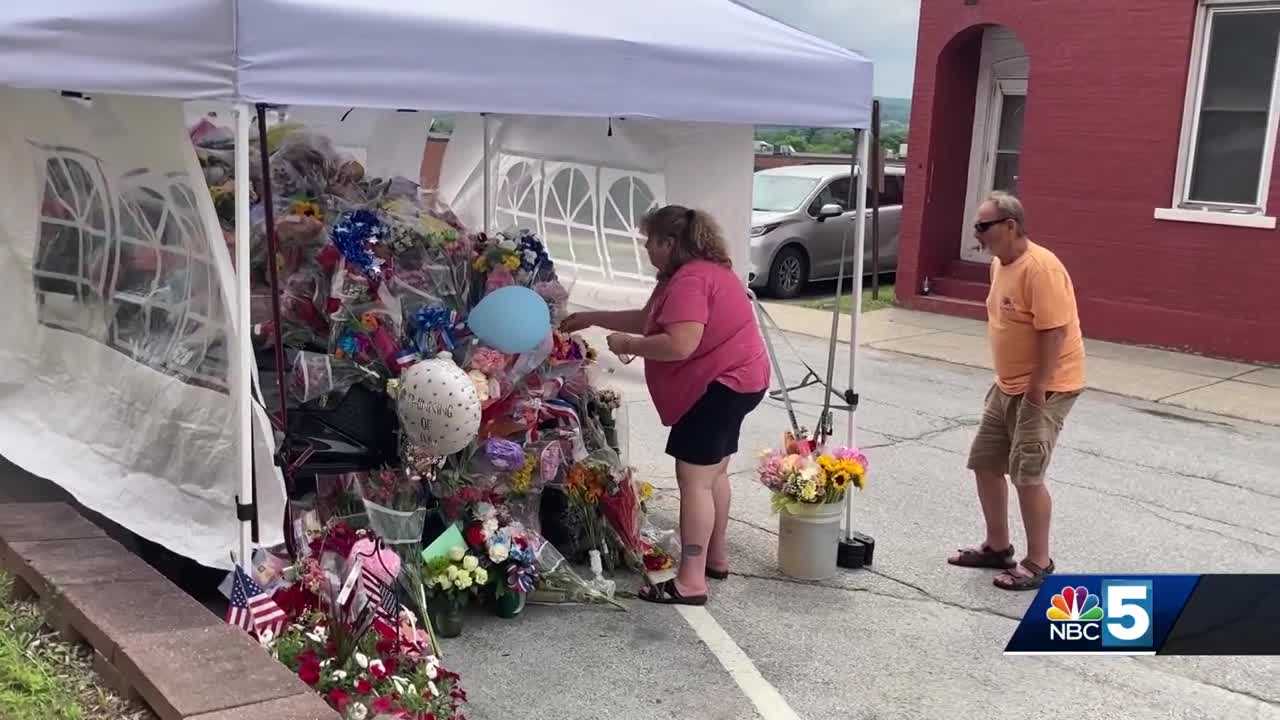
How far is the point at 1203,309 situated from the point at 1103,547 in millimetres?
5701

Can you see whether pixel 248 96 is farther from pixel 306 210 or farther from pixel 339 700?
pixel 339 700

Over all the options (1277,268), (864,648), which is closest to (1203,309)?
(1277,268)

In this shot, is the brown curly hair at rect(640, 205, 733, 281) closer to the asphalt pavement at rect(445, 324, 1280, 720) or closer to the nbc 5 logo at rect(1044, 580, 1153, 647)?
the asphalt pavement at rect(445, 324, 1280, 720)

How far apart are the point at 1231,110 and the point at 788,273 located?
17.2ft

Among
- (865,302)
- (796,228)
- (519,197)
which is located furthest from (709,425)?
(796,228)

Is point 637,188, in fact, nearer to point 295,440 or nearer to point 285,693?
point 295,440

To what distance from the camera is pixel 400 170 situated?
6383mm

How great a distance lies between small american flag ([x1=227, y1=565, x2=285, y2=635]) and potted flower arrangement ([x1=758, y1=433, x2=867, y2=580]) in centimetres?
219

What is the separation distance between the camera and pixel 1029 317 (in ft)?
15.1

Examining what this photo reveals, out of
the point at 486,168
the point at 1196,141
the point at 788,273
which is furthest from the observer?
the point at 788,273

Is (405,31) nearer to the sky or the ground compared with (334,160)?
nearer to the sky

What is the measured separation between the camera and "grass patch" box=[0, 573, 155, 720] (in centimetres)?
287

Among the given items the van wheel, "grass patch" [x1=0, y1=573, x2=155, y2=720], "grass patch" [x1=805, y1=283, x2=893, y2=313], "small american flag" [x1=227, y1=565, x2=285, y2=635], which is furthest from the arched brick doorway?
"grass patch" [x1=0, y1=573, x2=155, y2=720]

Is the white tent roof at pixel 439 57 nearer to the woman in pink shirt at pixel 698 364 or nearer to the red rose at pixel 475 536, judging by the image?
the woman in pink shirt at pixel 698 364
